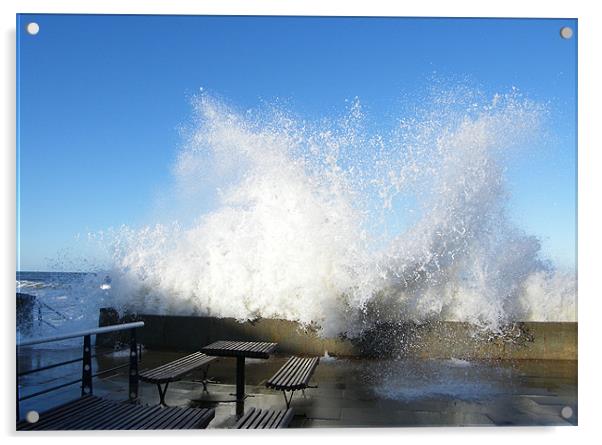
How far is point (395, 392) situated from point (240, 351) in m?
0.88

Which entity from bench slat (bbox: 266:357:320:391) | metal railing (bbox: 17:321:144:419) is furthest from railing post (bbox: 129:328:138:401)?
bench slat (bbox: 266:357:320:391)

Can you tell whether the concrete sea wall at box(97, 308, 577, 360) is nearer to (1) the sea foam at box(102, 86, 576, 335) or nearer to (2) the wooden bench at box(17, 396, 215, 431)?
(1) the sea foam at box(102, 86, 576, 335)

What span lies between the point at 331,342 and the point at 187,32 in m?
2.00

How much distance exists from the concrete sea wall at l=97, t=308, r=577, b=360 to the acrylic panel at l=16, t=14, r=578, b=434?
1cm

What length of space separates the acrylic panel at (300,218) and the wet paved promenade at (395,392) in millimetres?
15

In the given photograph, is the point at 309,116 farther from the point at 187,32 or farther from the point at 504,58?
the point at 504,58

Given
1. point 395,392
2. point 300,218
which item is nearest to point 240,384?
point 395,392

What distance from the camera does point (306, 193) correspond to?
3.48m

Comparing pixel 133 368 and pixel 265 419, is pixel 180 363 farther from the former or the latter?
pixel 265 419

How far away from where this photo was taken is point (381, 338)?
10.8ft

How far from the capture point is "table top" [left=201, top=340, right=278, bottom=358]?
2773 millimetres

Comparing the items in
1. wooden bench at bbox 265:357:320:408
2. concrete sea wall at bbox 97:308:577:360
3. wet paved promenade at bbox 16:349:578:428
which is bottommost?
wet paved promenade at bbox 16:349:578:428

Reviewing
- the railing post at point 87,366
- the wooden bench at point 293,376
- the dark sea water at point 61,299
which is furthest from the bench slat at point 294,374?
the dark sea water at point 61,299

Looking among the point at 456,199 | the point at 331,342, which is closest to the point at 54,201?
the point at 331,342
